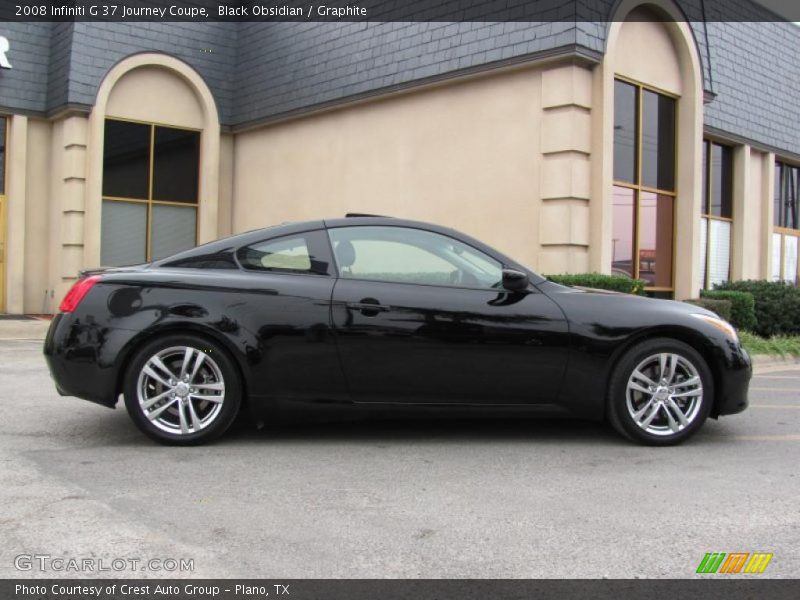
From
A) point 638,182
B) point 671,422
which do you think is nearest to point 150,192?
point 638,182

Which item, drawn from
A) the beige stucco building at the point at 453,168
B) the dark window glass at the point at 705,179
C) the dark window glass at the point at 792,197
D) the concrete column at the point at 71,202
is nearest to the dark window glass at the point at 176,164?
the beige stucco building at the point at 453,168

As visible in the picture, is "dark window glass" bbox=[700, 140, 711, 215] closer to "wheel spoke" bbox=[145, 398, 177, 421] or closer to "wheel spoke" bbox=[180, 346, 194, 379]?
"wheel spoke" bbox=[180, 346, 194, 379]

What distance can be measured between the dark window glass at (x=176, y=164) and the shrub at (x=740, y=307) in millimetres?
10350

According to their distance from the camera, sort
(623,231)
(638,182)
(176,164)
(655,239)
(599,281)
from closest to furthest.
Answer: (599,281)
(623,231)
(638,182)
(655,239)
(176,164)

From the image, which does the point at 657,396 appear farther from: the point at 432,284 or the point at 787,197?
the point at 787,197

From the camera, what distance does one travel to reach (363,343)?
197 inches

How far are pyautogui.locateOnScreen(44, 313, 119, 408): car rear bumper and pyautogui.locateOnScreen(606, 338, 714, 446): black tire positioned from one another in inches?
126

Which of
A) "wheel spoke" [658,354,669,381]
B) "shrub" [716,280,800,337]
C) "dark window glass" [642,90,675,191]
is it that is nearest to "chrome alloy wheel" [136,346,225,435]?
"wheel spoke" [658,354,669,381]

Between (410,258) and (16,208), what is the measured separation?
12.5m

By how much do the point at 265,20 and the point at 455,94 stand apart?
603 cm

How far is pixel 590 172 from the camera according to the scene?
10891 millimetres

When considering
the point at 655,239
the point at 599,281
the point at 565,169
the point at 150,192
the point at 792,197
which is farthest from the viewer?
the point at 792,197

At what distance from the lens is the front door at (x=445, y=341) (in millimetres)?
5016

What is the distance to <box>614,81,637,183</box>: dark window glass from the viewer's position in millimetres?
11852
